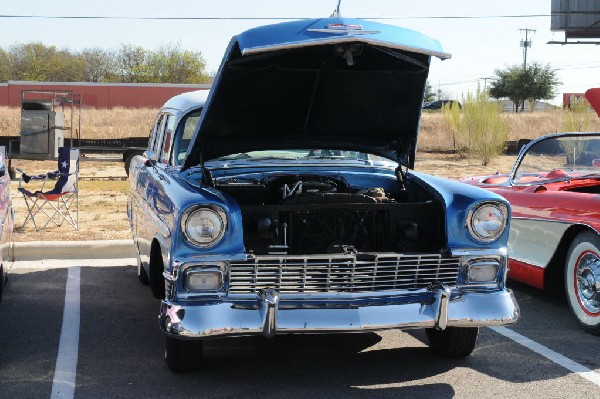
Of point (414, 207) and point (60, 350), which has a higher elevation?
point (414, 207)

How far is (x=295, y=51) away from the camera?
5031 mm

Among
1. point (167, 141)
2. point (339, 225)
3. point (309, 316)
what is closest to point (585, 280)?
point (339, 225)

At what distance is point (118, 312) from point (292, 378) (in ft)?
6.69

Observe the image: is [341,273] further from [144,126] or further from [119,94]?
[119,94]

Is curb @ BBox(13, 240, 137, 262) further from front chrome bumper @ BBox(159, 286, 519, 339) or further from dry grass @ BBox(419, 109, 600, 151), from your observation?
dry grass @ BBox(419, 109, 600, 151)

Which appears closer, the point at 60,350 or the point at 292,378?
the point at 292,378

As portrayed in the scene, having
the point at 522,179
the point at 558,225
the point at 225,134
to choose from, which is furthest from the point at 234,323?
the point at 522,179

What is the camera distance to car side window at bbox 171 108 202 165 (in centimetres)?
584

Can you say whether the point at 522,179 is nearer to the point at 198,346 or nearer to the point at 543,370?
the point at 543,370

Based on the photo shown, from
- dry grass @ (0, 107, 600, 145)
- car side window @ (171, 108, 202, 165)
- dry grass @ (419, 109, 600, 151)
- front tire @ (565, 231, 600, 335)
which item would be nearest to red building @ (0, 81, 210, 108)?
dry grass @ (0, 107, 600, 145)

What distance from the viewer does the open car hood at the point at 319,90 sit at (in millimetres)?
4691

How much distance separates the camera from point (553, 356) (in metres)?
5.29

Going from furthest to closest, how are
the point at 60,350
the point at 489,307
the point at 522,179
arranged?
the point at 522,179 → the point at 60,350 → the point at 489,307

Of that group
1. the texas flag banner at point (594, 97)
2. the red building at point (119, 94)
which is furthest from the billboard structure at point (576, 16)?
the texas flag banner at point (594, 97)
